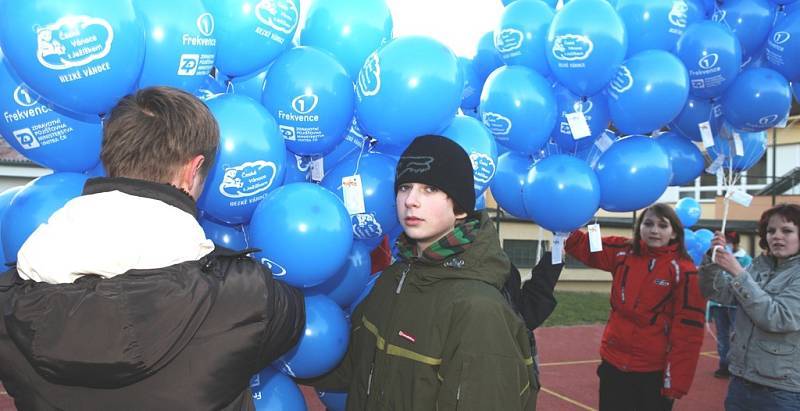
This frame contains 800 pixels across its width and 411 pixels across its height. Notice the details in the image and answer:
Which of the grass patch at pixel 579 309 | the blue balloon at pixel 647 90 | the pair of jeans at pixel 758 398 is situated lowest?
the grass patch at pixel 579 309

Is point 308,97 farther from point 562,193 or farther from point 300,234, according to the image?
point 562,193

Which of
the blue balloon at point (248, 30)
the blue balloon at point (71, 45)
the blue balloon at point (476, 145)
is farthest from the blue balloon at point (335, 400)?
the blue balloon at point (71, 45)

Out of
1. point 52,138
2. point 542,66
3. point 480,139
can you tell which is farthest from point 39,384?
point 542,66

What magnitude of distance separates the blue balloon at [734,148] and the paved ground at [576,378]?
2822mm

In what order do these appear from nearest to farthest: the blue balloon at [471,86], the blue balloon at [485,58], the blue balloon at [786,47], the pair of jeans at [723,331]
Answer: the blue balloon at [786,47]
the blue balloon at [485,58]
the blue balloon at [471,86]
the pair of jeans at [723,331]

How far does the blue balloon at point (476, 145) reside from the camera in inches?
100

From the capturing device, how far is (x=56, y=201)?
1.88 m

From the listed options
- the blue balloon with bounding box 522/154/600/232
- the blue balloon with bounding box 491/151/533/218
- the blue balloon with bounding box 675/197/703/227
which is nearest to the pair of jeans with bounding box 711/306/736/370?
the blue balloon with bounding box 675/197/703/227

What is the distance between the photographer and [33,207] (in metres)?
1.86

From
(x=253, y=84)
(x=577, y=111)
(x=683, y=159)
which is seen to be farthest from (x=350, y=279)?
(x=683, y=159)

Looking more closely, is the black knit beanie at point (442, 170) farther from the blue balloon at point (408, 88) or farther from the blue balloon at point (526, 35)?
the blue balloon at point (526, 35)

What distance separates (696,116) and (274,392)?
359 cm

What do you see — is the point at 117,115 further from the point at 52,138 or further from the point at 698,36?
the point at 698,36

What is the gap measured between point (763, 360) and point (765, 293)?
1.20 feet
